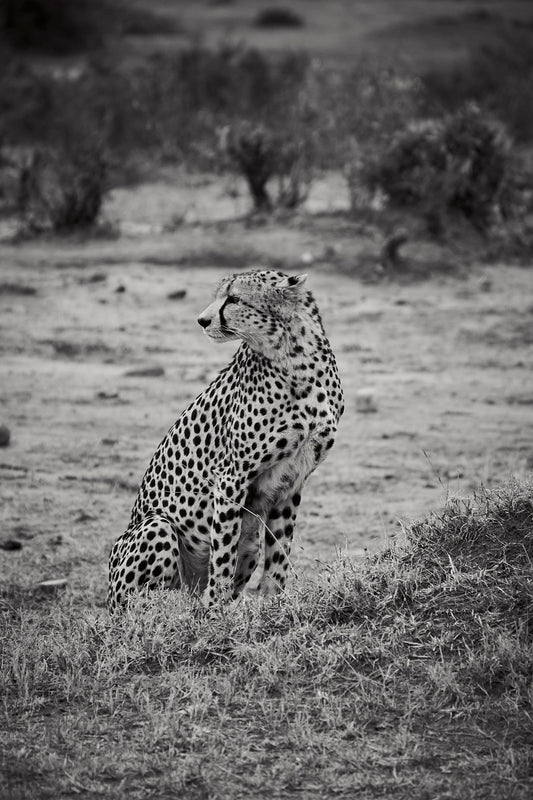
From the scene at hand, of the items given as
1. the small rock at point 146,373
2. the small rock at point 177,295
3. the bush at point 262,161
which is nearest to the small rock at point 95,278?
the small rock at point 177,295

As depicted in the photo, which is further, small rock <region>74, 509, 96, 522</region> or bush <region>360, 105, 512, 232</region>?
bush <region>360, 105, 512, 232</region>

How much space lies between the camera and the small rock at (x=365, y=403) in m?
7.61

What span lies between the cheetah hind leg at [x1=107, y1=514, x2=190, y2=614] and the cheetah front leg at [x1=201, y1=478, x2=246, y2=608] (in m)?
0.15

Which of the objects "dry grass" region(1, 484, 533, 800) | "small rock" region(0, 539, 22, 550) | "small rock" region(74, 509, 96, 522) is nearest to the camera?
"dry grass" region(1, 484, 533, 800)

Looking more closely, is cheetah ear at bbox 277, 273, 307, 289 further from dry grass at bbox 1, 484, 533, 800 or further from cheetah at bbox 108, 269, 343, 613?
dry grass at bbox 1, 484, 533, 800

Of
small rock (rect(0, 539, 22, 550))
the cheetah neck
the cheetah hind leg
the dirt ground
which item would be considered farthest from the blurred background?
the cheetah hind leg

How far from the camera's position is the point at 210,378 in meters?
8.32

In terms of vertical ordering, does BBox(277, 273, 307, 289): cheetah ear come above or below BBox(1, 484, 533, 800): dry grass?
above

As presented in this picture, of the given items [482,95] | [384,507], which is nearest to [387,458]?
[384,507]

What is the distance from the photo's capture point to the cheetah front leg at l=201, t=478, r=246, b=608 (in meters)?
3.88

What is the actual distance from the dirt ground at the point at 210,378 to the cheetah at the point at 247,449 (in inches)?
9.1

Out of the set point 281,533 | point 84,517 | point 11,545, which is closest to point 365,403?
point 84,517

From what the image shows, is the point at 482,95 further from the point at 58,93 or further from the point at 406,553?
the point at 406,553

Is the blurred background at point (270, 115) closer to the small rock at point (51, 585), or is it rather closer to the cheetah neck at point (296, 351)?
the small rock at point (51, 585)
